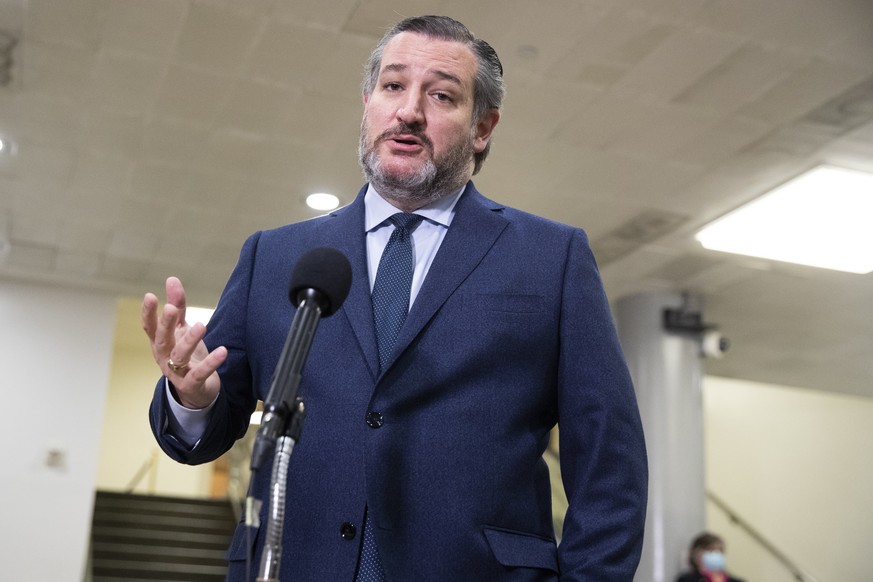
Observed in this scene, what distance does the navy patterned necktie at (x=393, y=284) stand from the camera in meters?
1.61

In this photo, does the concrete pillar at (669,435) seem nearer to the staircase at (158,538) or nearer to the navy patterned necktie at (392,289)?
the staircase at (158,538)

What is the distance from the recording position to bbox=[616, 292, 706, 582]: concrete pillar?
27.9 ft

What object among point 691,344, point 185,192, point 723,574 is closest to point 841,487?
point 691,344

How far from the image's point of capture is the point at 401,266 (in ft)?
5.50

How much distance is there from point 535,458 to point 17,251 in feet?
27.5

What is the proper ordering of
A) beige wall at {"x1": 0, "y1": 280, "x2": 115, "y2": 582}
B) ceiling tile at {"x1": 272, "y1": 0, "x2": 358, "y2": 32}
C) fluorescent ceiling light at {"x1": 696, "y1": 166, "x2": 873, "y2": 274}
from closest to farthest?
ceiling tile at {"x1": 272, "y1": 0, "x2": 358, "y2": 32}
fluorescent ceiling light at {"x1": 696, "y1": 166, "x2": 873, "y2": 274}
beige wall at {"x1": 0, "y1": 280, "x2": 115, "y2": 582}

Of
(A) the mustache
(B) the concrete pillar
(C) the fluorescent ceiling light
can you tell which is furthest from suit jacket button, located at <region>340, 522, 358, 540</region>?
(B) the concrete pillar

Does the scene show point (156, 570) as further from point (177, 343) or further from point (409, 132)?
point (177, 343)

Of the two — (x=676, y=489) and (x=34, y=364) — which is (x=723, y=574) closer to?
(x=676, y=489)

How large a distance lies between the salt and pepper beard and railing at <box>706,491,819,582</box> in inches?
463

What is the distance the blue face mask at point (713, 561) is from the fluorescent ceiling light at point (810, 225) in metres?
2.31

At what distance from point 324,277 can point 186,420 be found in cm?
42

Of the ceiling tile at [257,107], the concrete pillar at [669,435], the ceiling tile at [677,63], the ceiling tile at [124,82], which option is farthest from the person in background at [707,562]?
the ceiling tile at [124,82]

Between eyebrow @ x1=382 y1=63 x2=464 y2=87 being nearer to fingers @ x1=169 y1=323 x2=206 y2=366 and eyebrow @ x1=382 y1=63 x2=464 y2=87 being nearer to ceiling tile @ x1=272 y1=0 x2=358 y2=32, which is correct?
fingers @ x1=169 y1=323 x2=206 y2=366
